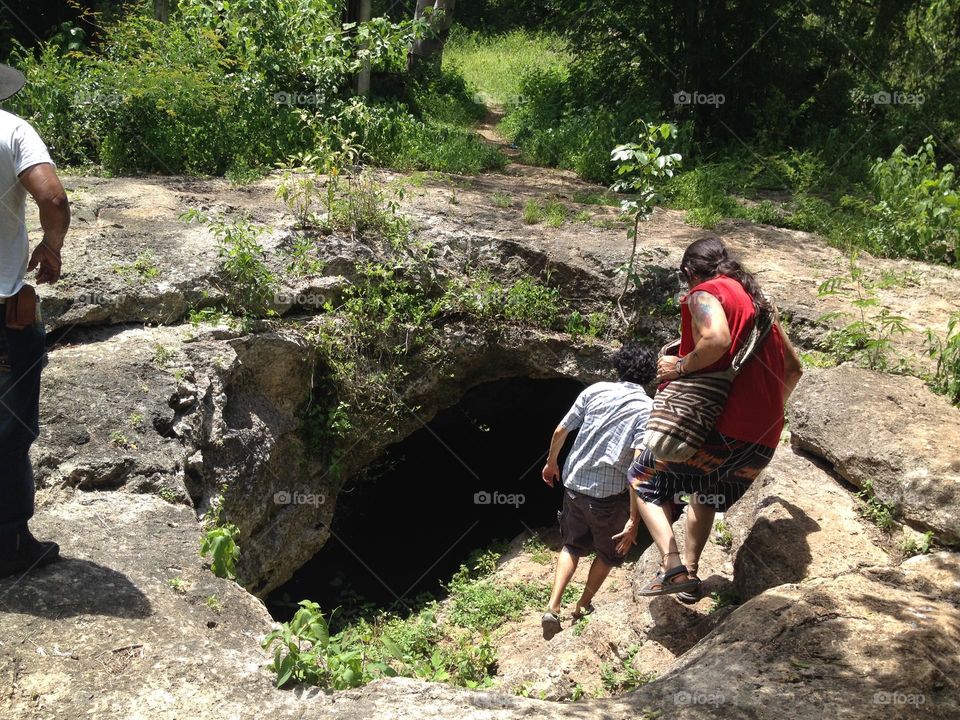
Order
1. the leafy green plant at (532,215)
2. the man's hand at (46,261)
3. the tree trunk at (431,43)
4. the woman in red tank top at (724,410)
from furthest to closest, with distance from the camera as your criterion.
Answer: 1. the tree trunk at (431,43)
2. the leafy green plant at (532,215)
3. the woman in red tank top at (724,410)
4. the man's hand at (46,261)

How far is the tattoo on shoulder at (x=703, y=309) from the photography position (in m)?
4.51

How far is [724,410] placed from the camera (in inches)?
187

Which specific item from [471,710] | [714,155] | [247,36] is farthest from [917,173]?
[471,710]

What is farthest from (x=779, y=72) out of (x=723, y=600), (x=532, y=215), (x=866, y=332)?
(x=723, y=600)

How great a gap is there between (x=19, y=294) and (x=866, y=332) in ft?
18.3

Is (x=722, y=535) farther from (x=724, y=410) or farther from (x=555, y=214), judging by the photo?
(x=555, y=214)

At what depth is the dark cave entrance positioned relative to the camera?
8797 mm

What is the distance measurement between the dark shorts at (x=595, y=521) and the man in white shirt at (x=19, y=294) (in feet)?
10.4

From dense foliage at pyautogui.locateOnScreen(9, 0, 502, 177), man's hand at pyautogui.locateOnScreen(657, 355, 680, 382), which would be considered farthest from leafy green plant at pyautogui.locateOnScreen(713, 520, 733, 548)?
dense foliage at pyautogui.locateOnScreen(9, 0, 502, 177)

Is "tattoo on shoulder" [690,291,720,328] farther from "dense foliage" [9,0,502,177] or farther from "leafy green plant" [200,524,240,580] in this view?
"dense foliage" [9,0,502,177]

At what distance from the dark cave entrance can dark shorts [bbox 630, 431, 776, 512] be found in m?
3.88

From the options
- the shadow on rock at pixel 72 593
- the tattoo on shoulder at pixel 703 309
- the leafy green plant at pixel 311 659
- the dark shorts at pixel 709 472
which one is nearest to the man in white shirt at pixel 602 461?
the dark shorts at pixel 709 472

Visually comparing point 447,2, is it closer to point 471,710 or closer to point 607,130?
point 607,130

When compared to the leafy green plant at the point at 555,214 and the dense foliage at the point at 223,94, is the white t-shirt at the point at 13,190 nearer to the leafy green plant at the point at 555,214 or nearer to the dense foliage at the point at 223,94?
the dense foliage at the point at 223,94
